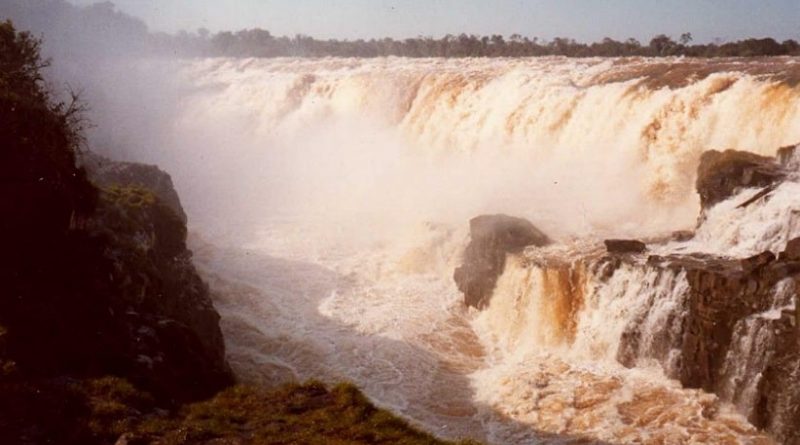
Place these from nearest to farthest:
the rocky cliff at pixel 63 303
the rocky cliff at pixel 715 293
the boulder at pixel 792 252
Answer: the rocky cliff at pixel 63 303 → the rocky cliff at pixel 715 293 → the boulder at pixel 792 252

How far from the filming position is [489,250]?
18.0 m

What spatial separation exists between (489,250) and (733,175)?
6.33m

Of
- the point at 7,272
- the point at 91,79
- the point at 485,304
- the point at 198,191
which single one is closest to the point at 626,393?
the point at 485,304

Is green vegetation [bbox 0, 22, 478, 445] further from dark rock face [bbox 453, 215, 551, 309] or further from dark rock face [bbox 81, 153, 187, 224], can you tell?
dark rock face [bbox 453, 215, 551, 309]

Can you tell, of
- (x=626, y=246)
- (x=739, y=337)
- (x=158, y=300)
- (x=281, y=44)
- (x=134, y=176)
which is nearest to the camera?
(x=739, y=337)

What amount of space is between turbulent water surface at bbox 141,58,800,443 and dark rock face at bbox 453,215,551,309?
56 centimetres

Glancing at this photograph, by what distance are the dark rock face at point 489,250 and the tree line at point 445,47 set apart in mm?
30359

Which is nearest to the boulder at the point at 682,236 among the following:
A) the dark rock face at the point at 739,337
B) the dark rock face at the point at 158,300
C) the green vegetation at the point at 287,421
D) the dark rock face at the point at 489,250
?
the dark rock face at the point at 739,337

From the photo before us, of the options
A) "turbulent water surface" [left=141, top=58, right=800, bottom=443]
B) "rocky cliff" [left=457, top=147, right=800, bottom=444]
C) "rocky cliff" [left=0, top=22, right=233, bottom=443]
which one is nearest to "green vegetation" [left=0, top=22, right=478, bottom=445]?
"rocky cliff" [left=0, top=22, right=233, bottom=443]

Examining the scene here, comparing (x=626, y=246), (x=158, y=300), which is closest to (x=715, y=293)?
(x=626, y=246)

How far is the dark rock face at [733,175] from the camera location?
52.4 feet

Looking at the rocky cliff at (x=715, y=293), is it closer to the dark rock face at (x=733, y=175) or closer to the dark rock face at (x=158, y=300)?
the dark rock face at (x=733, y=175)

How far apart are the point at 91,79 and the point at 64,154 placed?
5837 centimetres

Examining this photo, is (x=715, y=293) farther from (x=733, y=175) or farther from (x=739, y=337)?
(x=733, y=175)
